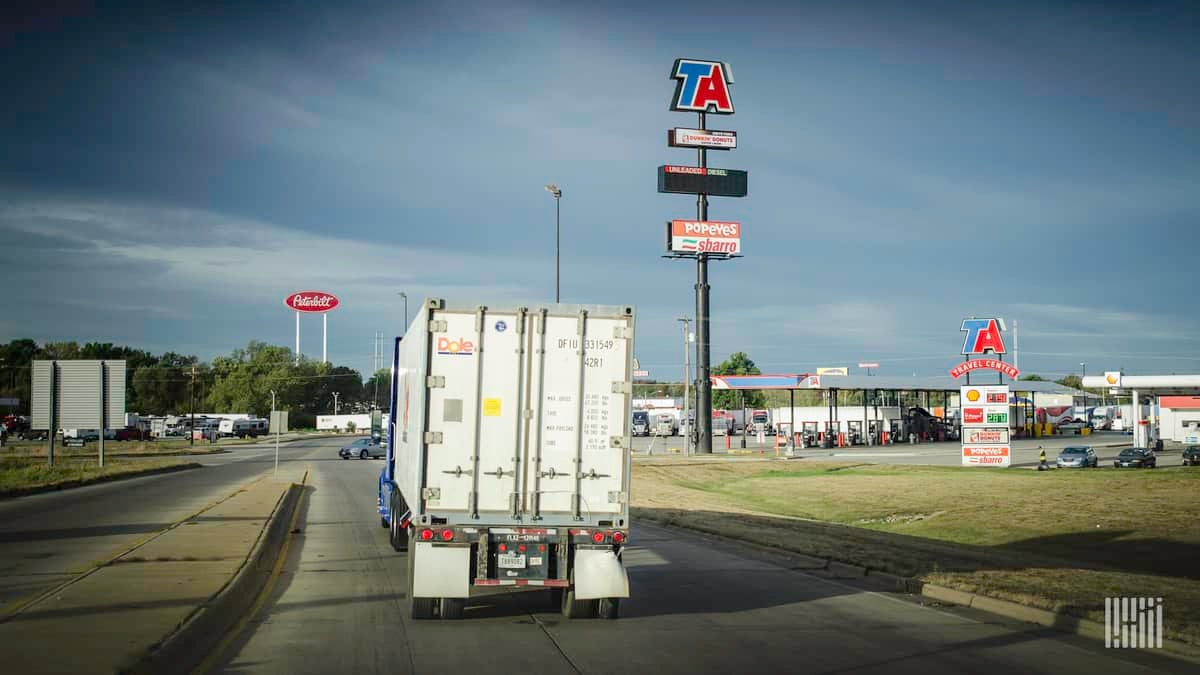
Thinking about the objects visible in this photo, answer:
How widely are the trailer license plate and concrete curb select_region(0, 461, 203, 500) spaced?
28.5 meters

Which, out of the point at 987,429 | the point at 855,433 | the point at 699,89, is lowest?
the point at 855,433

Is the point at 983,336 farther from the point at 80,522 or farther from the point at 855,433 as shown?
the point at 80,522

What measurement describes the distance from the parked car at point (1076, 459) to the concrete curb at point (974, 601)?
122 feet

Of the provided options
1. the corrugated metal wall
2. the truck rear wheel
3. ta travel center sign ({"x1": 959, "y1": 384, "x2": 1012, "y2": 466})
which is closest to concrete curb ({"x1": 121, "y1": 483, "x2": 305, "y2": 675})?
the truck rear wheel

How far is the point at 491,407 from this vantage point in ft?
37.2

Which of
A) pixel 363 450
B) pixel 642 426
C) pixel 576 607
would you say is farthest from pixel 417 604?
pixel 642 426

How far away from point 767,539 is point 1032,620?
8663 mm

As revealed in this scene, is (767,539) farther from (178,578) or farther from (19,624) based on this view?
(19,624)

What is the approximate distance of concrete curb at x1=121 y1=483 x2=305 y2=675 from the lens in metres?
8.47

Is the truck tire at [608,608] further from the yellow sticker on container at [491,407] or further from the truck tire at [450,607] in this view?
the yellow sticker on container at [491,407]

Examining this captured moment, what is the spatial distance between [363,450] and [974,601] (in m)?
58.6

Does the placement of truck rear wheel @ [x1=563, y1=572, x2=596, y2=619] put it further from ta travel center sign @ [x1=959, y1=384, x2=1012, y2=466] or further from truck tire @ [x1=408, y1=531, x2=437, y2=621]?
ta travel center sign @ [x1=959, y1=384, x2=1012, y2=466]

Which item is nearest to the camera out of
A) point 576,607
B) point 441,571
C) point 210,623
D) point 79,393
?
point 210,623

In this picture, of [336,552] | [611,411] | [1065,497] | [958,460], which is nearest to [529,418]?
[611,411]
